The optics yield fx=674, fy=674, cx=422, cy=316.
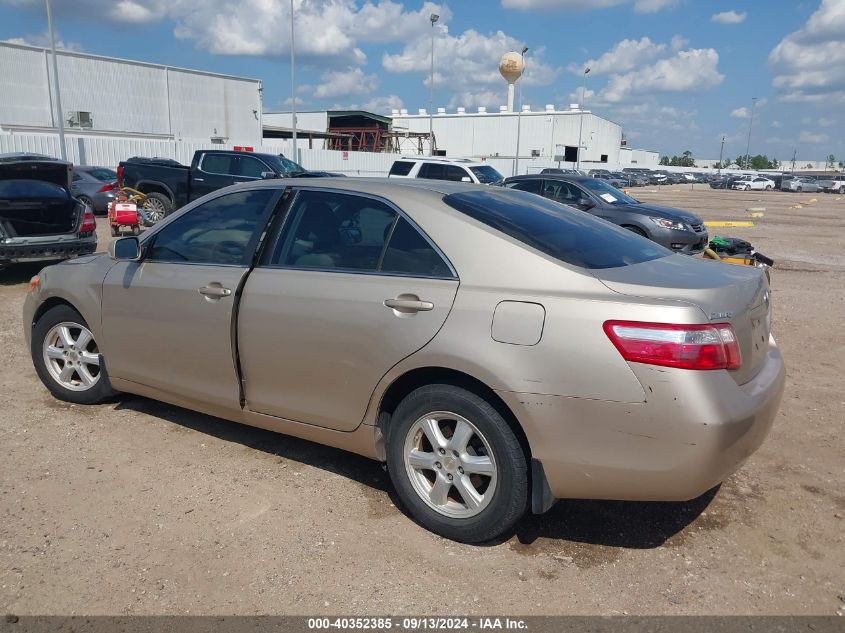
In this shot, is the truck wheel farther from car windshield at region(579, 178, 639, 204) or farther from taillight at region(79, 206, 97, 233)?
car windshield at region(579, 178, 639, 204)

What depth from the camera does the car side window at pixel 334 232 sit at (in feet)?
11.6

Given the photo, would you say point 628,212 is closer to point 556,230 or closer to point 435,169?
point 435,169

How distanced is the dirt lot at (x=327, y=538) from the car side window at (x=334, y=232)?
1269 millimetres

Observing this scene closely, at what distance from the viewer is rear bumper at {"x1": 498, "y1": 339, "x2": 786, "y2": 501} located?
106 inches

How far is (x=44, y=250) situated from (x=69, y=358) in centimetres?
536

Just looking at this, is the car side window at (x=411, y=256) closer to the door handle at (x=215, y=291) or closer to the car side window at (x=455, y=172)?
the door handle at (x=215, y=291)

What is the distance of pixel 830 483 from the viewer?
3857 millimetres

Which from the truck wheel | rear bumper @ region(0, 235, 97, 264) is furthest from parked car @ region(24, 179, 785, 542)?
the truck wheel

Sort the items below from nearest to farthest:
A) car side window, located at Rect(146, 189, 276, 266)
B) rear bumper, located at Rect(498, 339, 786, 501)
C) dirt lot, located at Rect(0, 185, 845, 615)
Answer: rear bumper, located at Rect(498, 339, 786, 501)
dirt lot, located at Rect(0, 185, 845, 615)
car side window, located at Rect(146, 189, 276, 266)

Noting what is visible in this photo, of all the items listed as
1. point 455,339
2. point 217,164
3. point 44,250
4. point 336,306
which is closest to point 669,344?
point 455,339

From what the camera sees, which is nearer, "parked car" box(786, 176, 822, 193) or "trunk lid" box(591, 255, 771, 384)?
"trunk lid" box(591, 255, 771, 384)

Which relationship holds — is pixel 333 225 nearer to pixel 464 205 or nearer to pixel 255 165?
pixel 464 205

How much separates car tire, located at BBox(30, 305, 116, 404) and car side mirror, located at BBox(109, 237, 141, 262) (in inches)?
27.2

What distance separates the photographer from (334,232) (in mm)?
3688
